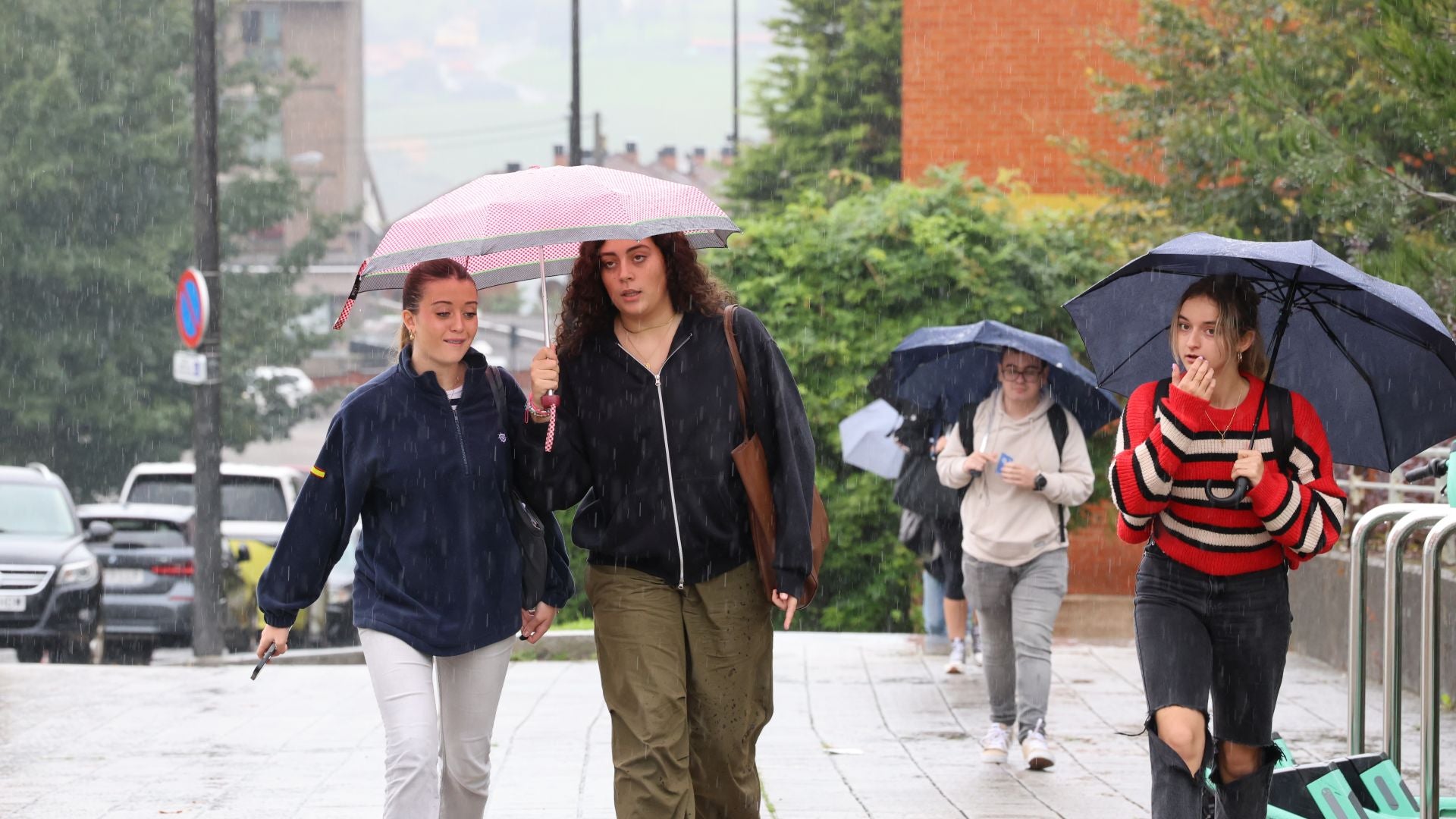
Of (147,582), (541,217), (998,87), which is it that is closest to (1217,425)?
(541,217)

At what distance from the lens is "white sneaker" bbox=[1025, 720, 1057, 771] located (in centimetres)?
762

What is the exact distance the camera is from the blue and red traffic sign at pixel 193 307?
1445 centimetres

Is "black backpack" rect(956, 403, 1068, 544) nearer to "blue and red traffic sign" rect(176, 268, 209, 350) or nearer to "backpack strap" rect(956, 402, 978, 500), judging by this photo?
"backpack strap" rect(956, 402, 978, 500)

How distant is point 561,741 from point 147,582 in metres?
7.58

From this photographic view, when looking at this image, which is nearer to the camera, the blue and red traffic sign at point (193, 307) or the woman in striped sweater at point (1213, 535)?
the woman in striped sweater at point (1213, 535)

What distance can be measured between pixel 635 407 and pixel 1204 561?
162cm

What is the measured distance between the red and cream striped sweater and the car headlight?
36.2 feet

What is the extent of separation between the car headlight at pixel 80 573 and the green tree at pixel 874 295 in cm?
570

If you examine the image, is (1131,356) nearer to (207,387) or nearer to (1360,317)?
(1360,317)

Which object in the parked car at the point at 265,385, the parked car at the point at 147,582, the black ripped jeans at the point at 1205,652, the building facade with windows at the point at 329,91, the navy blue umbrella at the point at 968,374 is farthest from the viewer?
the building facade with windows at the point at 329,91

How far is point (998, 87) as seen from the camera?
2198 cm

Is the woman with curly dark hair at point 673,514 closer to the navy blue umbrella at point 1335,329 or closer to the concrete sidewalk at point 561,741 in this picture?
the navy blue umbrella at point 1335,329

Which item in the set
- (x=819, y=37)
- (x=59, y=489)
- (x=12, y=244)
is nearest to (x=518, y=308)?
(x=819, y=37)

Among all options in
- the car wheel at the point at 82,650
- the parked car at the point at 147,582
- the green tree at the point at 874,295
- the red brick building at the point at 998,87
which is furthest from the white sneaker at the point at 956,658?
the red brick building at the point at 998,87
